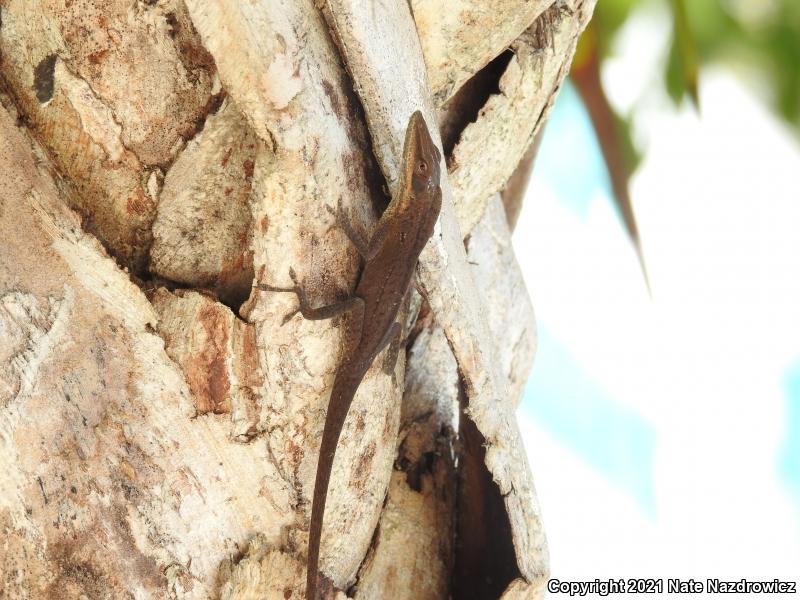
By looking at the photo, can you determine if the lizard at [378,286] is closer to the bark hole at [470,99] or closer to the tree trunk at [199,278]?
the tree trunk at [199,278]

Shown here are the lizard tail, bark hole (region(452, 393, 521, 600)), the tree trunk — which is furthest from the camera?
bark hole (region(452, 393, 521, 600))

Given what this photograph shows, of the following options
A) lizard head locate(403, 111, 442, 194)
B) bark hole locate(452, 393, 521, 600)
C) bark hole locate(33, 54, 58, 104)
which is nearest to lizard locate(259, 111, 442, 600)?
lizard head locate(403, 111, 442, 194)

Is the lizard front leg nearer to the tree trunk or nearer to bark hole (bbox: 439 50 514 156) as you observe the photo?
the tree trunk

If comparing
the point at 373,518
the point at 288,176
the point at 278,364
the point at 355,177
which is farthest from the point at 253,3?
the point at 373,518

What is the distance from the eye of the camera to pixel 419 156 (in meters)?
1.82

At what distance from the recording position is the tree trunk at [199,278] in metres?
1.54

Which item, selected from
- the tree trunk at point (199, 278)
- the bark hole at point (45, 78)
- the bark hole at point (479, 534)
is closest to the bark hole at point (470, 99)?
the tree trunk at point (199, 278)

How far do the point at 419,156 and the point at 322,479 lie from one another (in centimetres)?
75

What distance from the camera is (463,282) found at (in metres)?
1.92

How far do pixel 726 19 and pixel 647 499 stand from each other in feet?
8.19

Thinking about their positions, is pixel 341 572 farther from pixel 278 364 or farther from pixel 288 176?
pixel 288 176

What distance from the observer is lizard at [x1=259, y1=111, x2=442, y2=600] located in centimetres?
170

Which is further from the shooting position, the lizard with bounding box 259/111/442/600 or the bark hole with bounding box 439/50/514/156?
the bark hole with bounding box 439/50/514/156

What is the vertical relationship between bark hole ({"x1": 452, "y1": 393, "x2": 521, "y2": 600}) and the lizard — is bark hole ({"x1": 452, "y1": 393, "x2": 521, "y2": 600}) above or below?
below
